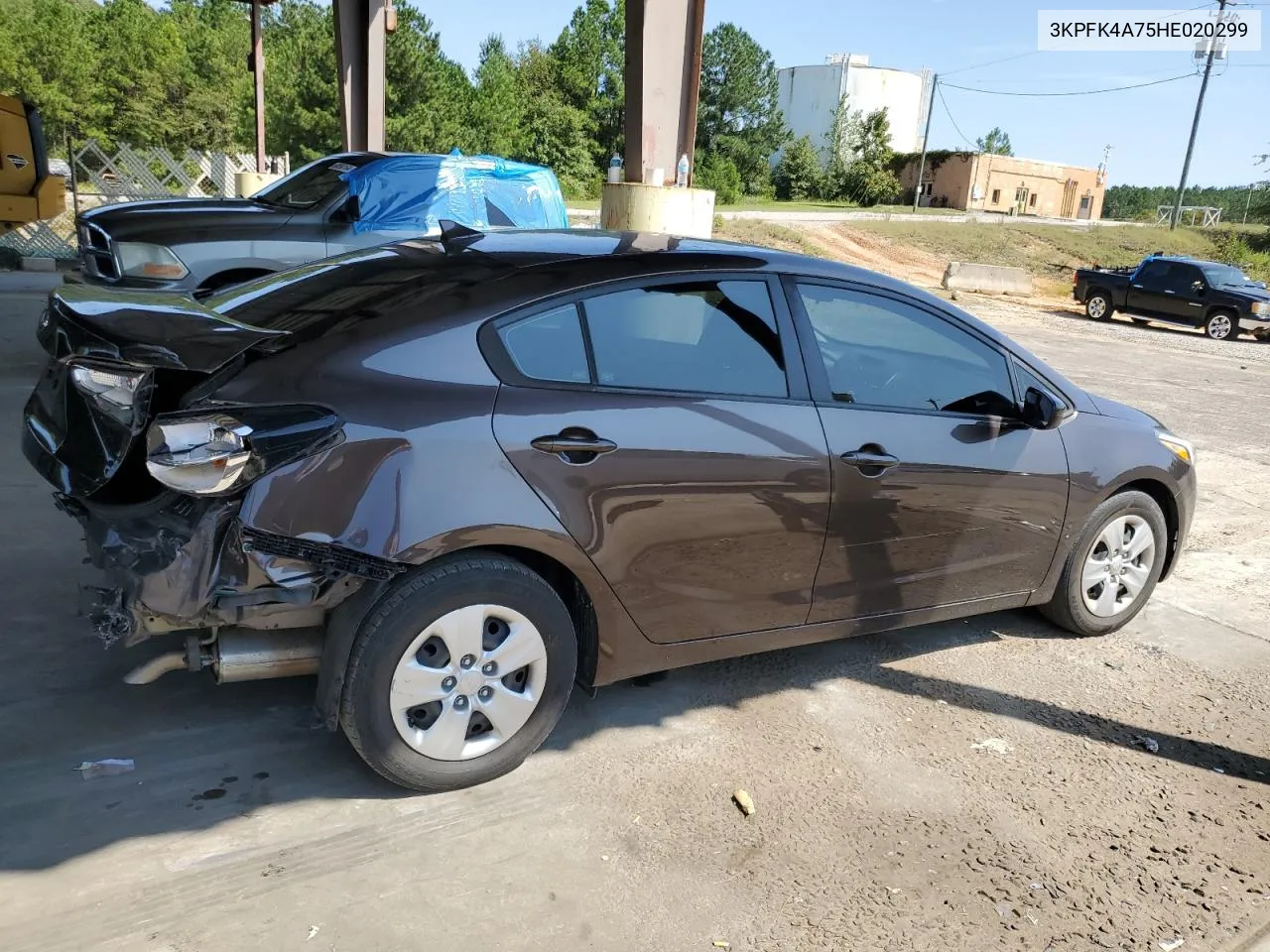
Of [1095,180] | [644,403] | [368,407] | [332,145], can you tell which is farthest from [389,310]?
[1095,180]

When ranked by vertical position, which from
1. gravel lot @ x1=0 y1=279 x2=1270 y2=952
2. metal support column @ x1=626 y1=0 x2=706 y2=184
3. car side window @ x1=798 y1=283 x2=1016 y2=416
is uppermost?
metal support column @ x1=626 y1=0 x2=706 y2=184

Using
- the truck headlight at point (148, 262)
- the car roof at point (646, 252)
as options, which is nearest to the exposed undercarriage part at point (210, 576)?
the car roof at point (646, 252)

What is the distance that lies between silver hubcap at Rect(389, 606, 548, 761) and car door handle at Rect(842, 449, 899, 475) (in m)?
1.29

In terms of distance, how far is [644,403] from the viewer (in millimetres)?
3172

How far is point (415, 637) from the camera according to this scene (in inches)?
113

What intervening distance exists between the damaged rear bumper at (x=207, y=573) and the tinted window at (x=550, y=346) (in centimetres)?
75

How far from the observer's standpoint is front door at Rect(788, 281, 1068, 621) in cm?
358

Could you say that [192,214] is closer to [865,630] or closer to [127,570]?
[127,570]

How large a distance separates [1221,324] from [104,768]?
978 inches

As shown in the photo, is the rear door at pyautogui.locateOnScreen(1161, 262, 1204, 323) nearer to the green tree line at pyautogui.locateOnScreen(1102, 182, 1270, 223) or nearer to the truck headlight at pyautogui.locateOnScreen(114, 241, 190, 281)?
the truck headlight at pyautogui.locateOnScreen(114, 241, 190, 281)

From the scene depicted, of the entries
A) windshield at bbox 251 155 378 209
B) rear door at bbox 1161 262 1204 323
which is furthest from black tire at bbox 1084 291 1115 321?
windshield at bbox 251 155 378 209

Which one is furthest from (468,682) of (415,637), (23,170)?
(23,170)

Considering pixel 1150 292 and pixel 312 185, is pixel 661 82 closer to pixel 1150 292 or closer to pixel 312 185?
pixel 312 185

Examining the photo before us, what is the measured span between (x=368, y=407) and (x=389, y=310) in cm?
40
